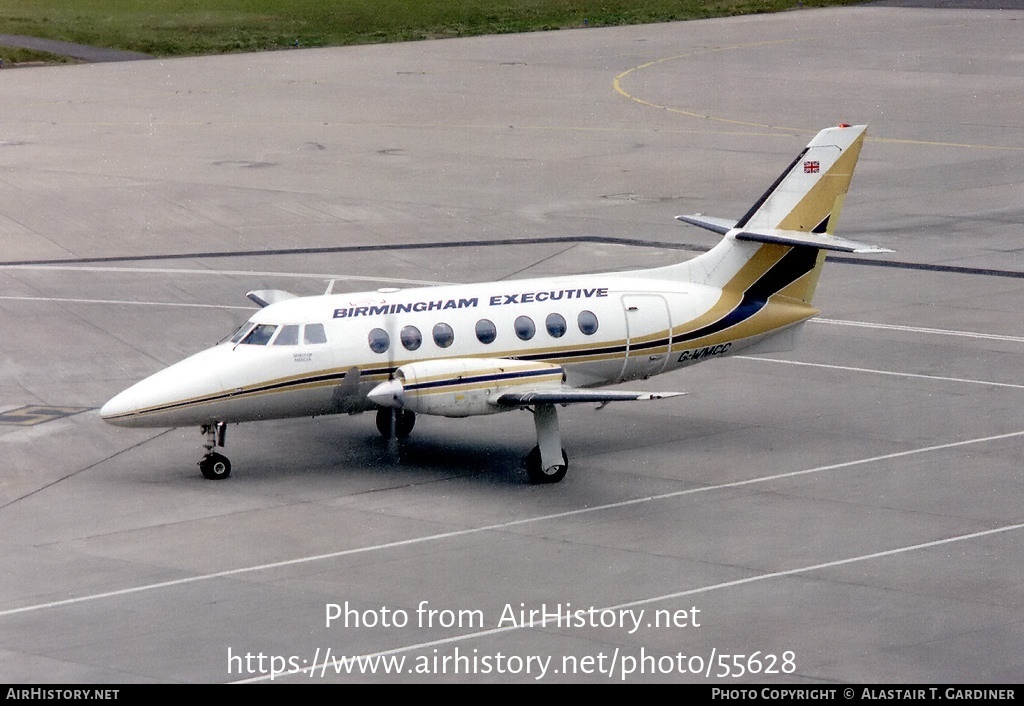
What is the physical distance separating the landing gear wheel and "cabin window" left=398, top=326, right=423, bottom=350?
383 cm

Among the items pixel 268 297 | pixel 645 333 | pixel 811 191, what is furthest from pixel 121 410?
pixel 811 191

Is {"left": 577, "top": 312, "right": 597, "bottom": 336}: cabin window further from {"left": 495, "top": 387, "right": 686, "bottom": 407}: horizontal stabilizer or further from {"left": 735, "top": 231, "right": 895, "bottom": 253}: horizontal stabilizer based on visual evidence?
{"left": 735, "top": 231, "right": 895, "bottom": 253}: horizontal stabilizer

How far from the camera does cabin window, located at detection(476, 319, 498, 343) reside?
26109 millimetres

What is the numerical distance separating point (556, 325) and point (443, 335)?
212cm

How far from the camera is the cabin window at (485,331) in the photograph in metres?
26.1

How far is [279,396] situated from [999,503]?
40.7 ft

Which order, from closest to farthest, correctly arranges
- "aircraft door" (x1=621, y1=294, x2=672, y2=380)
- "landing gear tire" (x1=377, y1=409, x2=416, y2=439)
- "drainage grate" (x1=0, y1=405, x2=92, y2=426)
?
"aircraft door" (x1=621, y1=294, x2=672, y2=380), "landing gear tire" (x1=377, y1=409, x2=416, y2=439), "drainage grate" (x1=0, y1=405, x2=92, y2=426)

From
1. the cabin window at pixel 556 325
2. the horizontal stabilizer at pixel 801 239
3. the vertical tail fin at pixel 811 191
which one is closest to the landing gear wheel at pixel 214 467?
the cabin window at pixel 556 325

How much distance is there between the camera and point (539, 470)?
83.7 feet

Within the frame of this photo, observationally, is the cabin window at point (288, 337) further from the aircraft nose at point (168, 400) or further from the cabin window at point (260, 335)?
the aircraft nose at point (168, 400)

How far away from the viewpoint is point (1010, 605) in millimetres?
20422

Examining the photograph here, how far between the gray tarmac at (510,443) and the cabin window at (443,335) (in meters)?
2.34

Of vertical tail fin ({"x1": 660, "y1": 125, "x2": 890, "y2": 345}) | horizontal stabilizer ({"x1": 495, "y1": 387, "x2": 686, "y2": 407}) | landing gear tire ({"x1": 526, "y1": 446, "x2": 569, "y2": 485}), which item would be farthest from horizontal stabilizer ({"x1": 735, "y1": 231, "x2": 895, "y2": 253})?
landing gear tire ({"x1": 526, "y1": 446, "x2": 569, "y2": 485})

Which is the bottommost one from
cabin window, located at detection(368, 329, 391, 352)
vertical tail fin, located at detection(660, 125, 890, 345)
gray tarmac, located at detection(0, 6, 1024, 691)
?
gray tarmac, located at detection(0, 6, 1024, 691)
